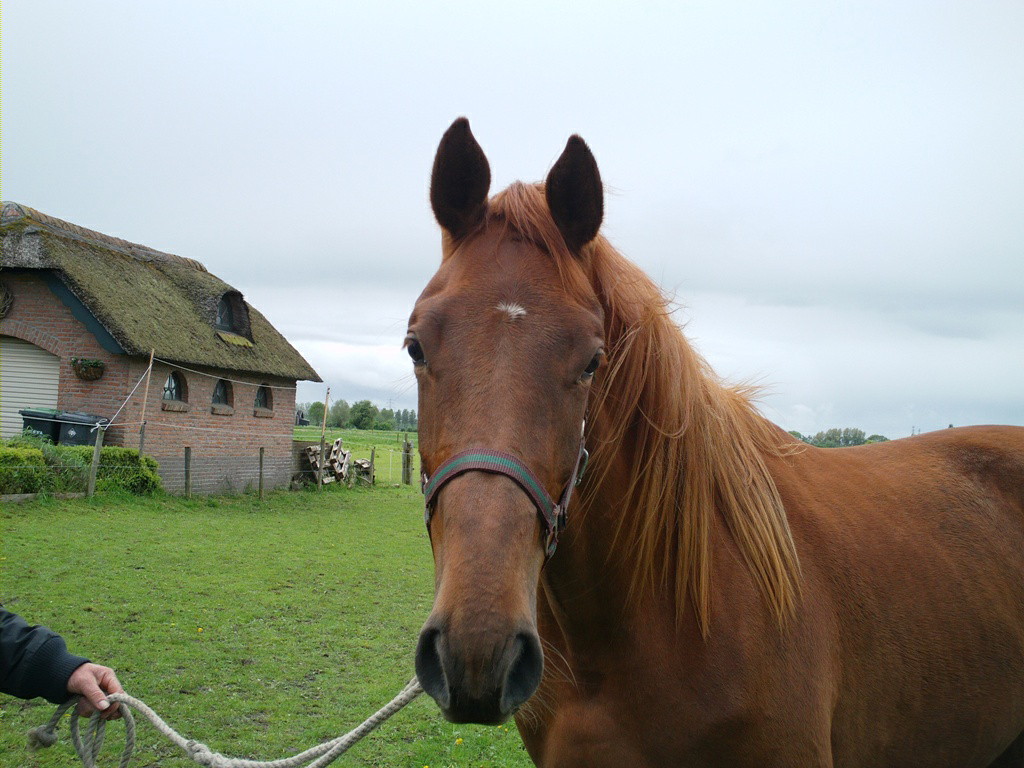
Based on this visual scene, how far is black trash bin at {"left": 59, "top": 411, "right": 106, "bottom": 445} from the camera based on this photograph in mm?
14805

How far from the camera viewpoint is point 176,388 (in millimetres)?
17484

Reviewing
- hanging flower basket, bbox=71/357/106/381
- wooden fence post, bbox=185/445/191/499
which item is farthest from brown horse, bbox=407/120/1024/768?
hanging flower basket, bbox=71/357/106/381

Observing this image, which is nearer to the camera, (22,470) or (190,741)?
(190,741)

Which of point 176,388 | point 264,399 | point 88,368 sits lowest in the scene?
point 264,399

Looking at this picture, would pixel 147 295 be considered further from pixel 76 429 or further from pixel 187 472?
pixel 187 472

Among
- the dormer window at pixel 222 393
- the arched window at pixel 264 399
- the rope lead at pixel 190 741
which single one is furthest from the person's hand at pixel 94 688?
the arched window at pixel 264 399

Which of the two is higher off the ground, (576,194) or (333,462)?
(576,194)

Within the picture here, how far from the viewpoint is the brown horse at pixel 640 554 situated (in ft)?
5.15

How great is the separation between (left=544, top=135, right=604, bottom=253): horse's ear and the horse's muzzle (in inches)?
48.3

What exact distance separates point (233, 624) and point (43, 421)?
11.0 meters

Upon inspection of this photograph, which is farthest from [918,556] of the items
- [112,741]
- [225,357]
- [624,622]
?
[225,357]

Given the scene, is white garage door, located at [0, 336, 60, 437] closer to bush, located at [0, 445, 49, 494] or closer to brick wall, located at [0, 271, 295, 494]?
brick wall, located at [0, 271, 295, 494]

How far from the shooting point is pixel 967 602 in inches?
108

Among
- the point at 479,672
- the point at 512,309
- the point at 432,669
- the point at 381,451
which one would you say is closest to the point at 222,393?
the point at 512,309
